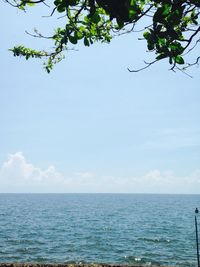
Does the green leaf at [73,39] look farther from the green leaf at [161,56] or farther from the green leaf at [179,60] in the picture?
the green leaf at [179,60]

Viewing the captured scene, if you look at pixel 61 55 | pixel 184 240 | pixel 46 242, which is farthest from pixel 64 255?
pixel 61 55

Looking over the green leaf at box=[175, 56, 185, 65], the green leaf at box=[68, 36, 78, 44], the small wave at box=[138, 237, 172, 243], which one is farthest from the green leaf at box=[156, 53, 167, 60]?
the small wave at box=[138, 237, 172, 243]

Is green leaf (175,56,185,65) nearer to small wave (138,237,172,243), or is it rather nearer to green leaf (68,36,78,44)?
green leaf (68,36,78,44)

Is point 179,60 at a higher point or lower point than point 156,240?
higher

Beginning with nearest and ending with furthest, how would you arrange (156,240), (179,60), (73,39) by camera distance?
(179,60), (73,39), (156,240)

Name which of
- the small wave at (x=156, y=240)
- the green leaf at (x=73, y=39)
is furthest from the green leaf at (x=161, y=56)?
the small wave at (x=156, y=240)

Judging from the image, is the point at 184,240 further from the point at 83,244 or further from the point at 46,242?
the point at 46,242

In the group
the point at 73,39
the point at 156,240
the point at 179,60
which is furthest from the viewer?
the point at 156,240

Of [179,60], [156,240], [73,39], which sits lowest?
[156,240]

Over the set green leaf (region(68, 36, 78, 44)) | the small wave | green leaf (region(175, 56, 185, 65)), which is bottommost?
Answer: the small wave

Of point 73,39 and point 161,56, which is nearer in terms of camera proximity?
point 161,56

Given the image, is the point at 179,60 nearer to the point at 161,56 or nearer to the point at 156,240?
the point at 161,56

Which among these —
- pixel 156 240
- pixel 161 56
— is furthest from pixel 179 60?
pixel 156 240

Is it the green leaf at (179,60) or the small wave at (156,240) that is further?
the small wave at (156,240)
